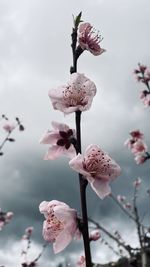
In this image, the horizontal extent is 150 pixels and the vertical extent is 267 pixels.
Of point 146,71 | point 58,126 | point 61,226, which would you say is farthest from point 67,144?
point 146,71

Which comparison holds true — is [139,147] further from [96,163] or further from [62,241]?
[62,241]

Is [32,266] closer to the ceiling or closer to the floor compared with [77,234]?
closer to the ceiling

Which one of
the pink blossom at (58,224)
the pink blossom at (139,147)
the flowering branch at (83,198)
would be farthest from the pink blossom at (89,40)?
the pink blossom at (139,147)

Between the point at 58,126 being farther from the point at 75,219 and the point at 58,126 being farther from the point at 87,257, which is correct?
the point at 87,257

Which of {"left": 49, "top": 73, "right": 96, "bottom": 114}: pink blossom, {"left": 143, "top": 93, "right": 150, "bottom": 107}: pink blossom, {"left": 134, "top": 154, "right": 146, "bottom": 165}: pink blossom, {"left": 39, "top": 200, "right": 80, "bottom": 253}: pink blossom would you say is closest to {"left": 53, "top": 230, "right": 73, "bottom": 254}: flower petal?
{"left": 39, "top": 200, "right": 80, "bottom": 253}: pink blossom

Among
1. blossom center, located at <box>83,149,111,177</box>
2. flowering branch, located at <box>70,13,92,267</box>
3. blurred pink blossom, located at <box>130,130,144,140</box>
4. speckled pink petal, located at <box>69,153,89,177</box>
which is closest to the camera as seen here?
flowering branch, located at <box>70,13,92,267</box>

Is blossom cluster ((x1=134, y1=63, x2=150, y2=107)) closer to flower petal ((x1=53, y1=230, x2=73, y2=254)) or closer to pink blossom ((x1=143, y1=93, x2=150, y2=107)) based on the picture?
pink blossom ((x1=143, y1=93, x2=150, y2=107))
